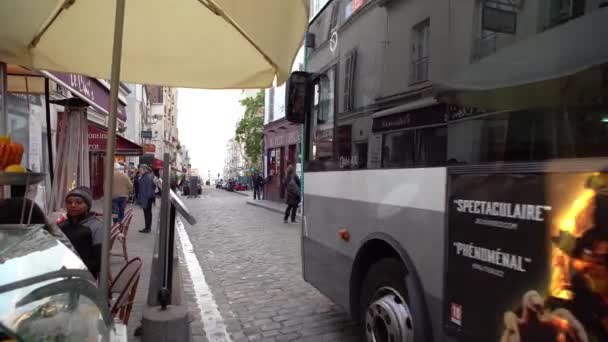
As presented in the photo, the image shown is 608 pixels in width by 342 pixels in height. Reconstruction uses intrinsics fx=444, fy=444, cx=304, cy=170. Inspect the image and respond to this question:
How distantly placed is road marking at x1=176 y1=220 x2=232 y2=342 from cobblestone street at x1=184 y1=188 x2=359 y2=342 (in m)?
0.05

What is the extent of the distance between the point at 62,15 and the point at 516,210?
11.7ft

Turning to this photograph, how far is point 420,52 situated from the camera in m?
2.84

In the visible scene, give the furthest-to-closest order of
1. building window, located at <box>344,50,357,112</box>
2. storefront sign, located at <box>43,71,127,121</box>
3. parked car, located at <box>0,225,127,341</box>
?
storefront sign, located at <box>43,71,127,121</box> → building window, located at <box>344,50,357,112</box> → parked car, located at <box>0,225,127,341</box>

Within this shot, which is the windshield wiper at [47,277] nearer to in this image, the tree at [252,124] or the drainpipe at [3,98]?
the drainpipe at [3,98]

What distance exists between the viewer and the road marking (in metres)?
4.52

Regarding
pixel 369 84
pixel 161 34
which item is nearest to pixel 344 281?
pixel 369 84

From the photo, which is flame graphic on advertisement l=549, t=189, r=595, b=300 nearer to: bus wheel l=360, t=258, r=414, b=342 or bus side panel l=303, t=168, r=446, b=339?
bus side panel l=303, t=168, r=446, b=339

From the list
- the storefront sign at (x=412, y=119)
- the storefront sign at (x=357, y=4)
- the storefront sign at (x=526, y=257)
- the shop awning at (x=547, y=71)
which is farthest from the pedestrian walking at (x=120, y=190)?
the shop awning at (x=547, y=71)

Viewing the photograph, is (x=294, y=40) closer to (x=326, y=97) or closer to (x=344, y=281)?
(x=326, y=97)

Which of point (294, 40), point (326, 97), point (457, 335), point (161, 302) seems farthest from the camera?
point (326, 97)

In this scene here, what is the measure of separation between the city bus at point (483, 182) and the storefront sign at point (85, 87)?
3073mm

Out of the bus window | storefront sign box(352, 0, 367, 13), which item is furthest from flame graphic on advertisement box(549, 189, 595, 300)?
storefront sign box(352, 0, 367, 13)

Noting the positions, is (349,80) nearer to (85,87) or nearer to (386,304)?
(386,304)

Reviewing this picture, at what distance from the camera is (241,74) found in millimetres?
3701
